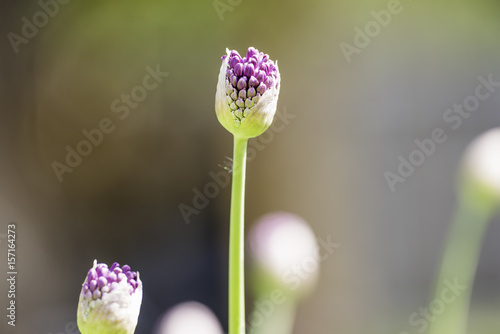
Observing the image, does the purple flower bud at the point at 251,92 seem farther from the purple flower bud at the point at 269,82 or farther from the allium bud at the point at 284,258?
the allium bud at the point at 284,258

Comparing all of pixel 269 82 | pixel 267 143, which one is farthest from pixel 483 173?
pixel 267 143

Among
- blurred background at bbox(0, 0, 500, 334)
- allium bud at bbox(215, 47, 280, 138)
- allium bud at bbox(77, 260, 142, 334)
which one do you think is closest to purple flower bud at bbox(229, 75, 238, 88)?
allium bud at bbox(215, 47, 280, 138)

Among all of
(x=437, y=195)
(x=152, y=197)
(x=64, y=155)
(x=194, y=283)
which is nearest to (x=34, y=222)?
(x=64, y=155)

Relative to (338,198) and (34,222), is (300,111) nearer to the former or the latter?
(338,198)

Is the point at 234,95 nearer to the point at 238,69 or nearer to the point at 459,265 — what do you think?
the point at 238,69

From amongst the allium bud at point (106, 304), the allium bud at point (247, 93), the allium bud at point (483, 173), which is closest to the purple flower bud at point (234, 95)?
the allium bud at point (247, 93)
